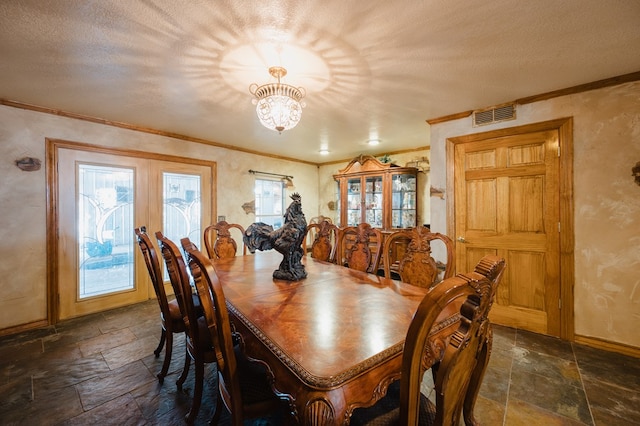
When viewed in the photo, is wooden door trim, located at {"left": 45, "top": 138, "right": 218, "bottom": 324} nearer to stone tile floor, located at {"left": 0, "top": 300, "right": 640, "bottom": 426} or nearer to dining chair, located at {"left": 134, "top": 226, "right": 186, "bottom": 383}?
stone tile floor, located at {"left": 0, "top": 300, "right": 640, "bottom": 426}

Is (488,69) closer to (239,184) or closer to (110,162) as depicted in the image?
(239,184)

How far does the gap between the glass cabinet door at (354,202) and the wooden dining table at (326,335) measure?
10.2ft

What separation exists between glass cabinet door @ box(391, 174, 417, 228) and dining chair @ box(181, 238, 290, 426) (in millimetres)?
3697

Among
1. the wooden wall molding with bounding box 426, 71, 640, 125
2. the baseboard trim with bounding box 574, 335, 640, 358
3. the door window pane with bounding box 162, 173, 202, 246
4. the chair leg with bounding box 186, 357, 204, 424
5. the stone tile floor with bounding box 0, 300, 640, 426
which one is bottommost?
the stone tile floor with bounding box 0, 300, 640, 426

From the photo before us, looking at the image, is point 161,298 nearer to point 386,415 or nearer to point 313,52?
point 386,415

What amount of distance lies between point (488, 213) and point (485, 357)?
232 cm

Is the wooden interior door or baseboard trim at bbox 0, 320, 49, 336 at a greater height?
the wooden interior door

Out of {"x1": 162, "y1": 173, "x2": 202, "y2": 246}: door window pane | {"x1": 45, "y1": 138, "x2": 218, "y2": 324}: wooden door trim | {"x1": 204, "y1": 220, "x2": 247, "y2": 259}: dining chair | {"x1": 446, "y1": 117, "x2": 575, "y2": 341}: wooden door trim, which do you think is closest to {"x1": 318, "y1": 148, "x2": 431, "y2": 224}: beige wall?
{"x1": 446, "y1": 117, "x2": 575, "y2": 341}: wooden door trim

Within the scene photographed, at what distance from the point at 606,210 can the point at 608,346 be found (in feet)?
3.83

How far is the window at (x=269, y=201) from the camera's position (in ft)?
15.8

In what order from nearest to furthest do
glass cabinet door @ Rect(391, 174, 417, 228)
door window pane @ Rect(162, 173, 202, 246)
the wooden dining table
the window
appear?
the wooden dining table, door window pane @ Rect(162, 173, 202, 246), glass cabinet door @ Rect(391, 174, 417, 228), the window

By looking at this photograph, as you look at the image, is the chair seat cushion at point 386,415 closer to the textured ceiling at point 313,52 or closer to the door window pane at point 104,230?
the textured ceiling at point 313,52

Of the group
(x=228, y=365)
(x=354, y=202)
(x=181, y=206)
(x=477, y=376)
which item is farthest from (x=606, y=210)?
(x=181, y=206)

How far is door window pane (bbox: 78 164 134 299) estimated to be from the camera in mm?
2971
